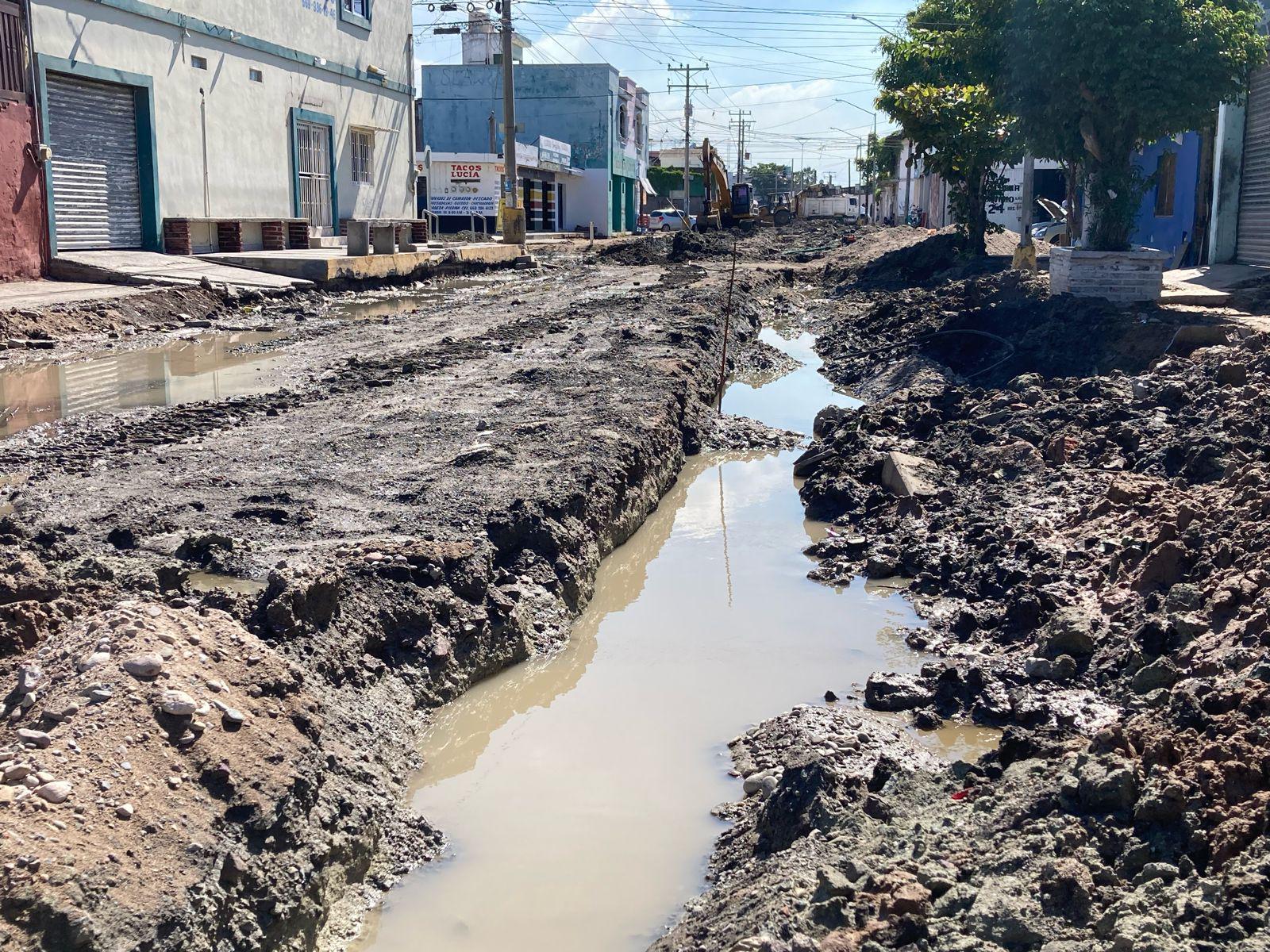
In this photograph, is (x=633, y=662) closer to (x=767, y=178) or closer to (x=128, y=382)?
(x=128, y=382)

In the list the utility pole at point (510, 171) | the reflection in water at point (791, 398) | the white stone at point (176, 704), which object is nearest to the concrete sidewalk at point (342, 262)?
the utility pole at point (510, 171)

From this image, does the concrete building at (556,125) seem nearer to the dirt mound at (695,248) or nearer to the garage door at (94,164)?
the dirt mound at (695,248)

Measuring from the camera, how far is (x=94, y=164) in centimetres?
2089

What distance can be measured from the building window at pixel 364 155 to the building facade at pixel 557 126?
21.1 m

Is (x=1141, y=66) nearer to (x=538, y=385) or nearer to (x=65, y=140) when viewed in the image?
(x=538, y=385)

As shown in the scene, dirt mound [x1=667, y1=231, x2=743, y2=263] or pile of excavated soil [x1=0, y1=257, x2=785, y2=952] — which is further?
dirt mound [x1=667, y1=231, x2=743, y2=263]

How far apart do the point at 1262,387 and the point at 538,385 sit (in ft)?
19.9

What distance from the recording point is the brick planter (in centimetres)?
1381

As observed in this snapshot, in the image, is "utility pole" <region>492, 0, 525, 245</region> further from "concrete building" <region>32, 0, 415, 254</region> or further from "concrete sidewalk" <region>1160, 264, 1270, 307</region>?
"concrete sidewalk" <region>1160, 264, 1270, 307</region>

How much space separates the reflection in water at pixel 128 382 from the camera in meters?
10.5

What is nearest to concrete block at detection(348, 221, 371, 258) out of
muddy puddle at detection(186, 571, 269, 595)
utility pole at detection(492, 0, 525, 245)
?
utility pole at detection(492, 0, 525, 245)

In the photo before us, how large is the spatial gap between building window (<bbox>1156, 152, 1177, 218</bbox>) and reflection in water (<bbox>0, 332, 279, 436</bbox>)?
16956mm

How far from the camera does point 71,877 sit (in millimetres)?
3023


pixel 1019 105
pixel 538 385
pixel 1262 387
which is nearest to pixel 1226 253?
pixel 1019 105
